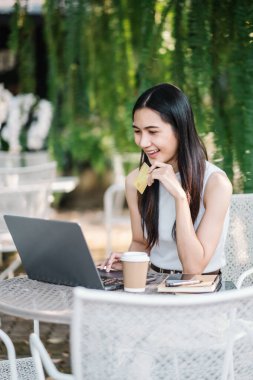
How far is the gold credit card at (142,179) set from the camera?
294 centimetres

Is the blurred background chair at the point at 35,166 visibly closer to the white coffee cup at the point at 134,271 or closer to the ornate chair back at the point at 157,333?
→ the white coffee cup at the point at 134,271

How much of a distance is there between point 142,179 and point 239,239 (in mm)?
650

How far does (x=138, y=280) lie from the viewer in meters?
2.55

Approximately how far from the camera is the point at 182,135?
300 cm

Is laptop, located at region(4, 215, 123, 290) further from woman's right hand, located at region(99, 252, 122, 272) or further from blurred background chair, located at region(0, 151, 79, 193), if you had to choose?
blurred background chair, located at region(0, 151, 79, 193)

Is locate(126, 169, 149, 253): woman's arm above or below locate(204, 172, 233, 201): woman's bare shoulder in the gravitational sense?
below

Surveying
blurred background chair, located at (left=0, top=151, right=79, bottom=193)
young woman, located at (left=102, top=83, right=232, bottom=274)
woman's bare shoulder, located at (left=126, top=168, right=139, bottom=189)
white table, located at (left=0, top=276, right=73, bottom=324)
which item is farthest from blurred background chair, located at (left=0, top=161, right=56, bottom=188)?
white table, located at (left=0, top=276, right=73, bottom=324)

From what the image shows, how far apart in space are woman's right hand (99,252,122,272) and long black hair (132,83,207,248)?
0.23 m

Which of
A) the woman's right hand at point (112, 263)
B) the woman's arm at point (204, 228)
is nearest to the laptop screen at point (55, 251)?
the woman's right hand at point (112, 263)

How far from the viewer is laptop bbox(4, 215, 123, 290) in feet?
8.07

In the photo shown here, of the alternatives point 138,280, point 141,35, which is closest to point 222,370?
point 138,280

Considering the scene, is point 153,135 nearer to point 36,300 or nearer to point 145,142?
point 145,142

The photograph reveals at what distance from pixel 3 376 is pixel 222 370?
3.19 feet

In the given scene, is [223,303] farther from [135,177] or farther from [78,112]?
[78,112]
